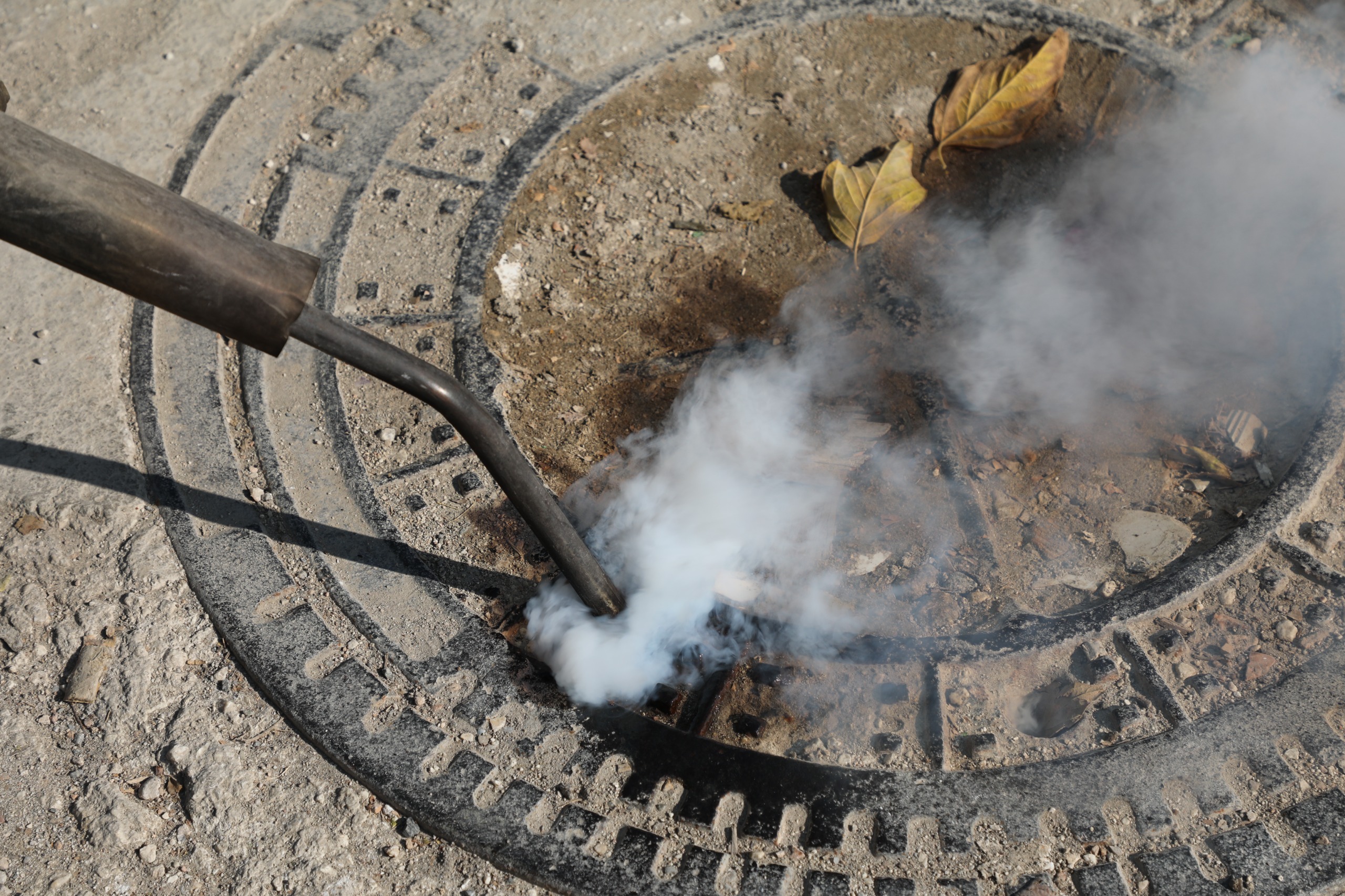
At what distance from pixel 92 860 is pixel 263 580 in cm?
68

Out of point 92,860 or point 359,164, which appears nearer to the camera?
point 92,860

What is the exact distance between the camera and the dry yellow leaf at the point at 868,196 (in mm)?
3021

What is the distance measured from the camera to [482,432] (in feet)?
6.38

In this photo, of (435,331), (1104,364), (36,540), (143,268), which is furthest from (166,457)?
(1104,364)

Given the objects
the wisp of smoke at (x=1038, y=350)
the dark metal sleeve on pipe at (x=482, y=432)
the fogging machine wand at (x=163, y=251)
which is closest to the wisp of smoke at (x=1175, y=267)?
the wisp of smoke at (x=1038, y=350)

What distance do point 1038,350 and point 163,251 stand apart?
2254 millimetres

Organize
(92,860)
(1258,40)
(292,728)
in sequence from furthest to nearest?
(1258,40) → (292,728) → (92,860)

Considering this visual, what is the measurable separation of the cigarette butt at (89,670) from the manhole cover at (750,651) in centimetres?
25

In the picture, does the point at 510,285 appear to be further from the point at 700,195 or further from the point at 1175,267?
the point at 1175,267

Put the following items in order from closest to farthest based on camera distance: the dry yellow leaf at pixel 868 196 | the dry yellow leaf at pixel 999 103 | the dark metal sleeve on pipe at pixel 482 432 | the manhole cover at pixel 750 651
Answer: the dark metal sleeve on pipe at pixel 482 432, the manhole cover at pixel 750 651, the dry yellow leaf at pixel 868 196, the dry yellow leaf at pixel 999 103

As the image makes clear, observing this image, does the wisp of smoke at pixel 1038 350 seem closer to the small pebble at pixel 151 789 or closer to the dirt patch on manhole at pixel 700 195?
the dirt patch on manhole at pixel 700 195

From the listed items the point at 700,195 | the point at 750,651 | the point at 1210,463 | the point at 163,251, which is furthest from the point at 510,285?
the point at 1210,463

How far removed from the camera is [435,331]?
9.21ft

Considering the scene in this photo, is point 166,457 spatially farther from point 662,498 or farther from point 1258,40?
point 1258,40
